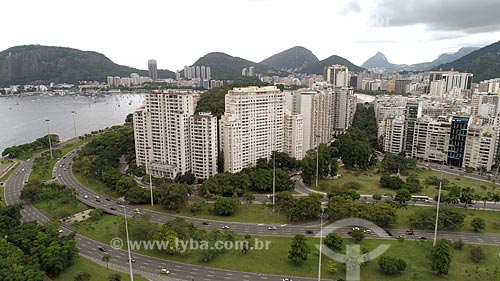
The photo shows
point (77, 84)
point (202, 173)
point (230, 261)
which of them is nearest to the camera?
point (230, 261)

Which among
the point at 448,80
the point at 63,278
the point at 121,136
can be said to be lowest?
the point at 63,278

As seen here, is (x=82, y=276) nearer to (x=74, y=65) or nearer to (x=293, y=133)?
(x=293, y=133)

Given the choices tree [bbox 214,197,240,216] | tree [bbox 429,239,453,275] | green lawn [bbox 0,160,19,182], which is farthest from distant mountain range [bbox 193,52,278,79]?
tree [bbox 429,239,453,275]

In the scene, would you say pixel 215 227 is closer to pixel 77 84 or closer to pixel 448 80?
pixel 448 80

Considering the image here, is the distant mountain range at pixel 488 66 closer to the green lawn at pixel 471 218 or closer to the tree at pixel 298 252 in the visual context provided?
the green lawn at pixel 471 218

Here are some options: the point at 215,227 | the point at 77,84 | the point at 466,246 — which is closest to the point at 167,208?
the point at 215,227

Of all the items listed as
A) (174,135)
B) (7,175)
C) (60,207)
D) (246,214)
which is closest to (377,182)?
(246,214)

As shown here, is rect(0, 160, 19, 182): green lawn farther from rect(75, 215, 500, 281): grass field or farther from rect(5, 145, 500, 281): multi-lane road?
rect(75, 215, 500, 281): grass field
